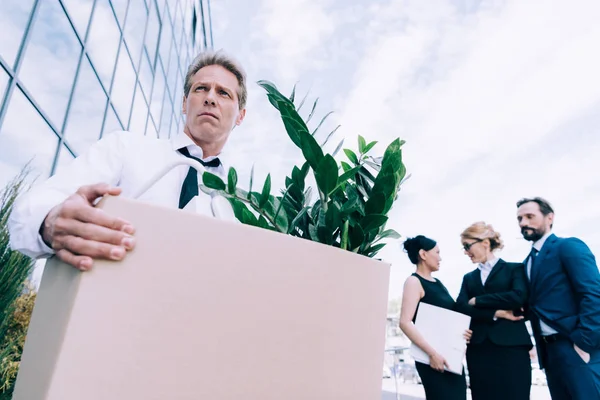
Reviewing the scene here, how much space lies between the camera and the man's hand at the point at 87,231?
31 cm

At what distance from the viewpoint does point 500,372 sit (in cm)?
176

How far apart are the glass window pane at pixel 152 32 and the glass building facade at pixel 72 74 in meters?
0.01

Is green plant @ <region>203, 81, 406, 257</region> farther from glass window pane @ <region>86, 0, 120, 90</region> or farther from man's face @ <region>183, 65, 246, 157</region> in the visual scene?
glass window pane @ <region>86, 0, 120, 90</region>

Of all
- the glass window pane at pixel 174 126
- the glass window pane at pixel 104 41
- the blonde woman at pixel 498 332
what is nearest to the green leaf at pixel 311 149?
the blonde woman at pixel 498 332

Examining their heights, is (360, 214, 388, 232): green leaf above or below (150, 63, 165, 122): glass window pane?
below

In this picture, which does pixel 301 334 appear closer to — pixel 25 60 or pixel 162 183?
pixel 162 183

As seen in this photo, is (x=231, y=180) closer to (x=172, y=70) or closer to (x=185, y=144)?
(x=185, y=144)

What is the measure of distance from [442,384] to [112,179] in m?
1.81

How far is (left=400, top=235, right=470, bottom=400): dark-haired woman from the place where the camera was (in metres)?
1.77

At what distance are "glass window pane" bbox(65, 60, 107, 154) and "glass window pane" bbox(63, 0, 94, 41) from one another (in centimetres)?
31

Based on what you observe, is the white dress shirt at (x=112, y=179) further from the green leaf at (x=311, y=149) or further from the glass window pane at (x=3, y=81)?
the glass window pane at (x=3, y=81)

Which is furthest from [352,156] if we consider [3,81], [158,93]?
[158,93]

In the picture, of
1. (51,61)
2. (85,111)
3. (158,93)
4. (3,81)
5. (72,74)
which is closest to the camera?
(3,81)

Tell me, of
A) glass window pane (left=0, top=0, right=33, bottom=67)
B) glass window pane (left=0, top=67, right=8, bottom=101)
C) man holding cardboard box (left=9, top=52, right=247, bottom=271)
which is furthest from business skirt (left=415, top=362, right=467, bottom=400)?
glass window pane (left=0, top=0, right=33, bottom=67)
